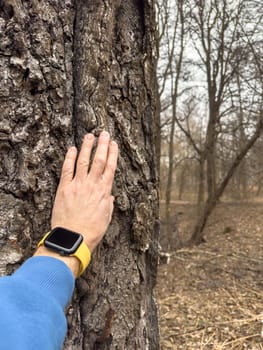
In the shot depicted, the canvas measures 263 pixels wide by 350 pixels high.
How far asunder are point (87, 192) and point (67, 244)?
0.19 meters

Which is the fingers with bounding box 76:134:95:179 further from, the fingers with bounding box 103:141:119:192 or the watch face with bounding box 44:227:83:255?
the watch face with bounding box 44:227:83:255

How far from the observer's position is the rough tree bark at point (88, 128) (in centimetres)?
120

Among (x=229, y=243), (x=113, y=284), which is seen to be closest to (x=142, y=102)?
(x=113, y=284)

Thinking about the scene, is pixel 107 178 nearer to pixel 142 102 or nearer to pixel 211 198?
pixel 142 102

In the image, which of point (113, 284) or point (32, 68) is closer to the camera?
point (32, 68)

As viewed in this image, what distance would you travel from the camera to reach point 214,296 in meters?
4.14

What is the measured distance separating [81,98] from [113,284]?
0.73 meters

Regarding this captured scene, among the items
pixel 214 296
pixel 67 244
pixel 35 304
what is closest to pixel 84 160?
pixel 67 244

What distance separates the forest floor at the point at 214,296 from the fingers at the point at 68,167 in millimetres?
2269

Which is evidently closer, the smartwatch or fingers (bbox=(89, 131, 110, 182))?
the smartwatch

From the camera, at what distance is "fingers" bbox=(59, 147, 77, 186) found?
1.16 metres

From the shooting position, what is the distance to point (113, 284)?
139cm

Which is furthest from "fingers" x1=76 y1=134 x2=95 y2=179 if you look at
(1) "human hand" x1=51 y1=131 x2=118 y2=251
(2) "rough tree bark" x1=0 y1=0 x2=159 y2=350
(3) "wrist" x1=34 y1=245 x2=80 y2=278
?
(3) "wrist" x1=34 y1=245 x2=80 y2=278

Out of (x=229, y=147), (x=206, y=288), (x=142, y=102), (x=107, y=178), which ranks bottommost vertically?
(x=206, y=288)
